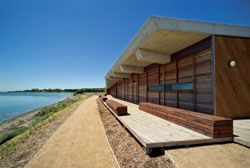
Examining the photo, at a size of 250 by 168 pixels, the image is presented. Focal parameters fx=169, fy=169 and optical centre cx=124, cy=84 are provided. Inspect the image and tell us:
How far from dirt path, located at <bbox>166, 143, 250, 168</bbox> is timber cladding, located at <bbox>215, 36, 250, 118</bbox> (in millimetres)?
2444

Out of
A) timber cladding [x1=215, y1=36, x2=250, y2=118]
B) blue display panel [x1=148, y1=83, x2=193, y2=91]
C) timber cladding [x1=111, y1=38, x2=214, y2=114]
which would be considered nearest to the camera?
timber cladding [x1=215, y1=36, x2=250, y2=118]

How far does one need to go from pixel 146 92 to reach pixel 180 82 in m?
5.29

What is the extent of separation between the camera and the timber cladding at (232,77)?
19.4 ft

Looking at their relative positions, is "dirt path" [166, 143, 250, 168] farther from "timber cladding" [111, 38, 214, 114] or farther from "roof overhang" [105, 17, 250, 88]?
"roof overhang" [105, 17, 250, 88]

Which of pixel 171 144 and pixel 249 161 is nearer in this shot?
pixel 249 161

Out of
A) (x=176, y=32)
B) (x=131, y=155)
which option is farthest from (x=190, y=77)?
(x=131, y=155)

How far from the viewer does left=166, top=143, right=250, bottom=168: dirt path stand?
3.02 m

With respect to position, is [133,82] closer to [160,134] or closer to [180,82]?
[180,82]

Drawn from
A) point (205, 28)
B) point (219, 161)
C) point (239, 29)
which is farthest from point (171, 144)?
point (239, 29)

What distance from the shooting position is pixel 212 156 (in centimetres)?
332

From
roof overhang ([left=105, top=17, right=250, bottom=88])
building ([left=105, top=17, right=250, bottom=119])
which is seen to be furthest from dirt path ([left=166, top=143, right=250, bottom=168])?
roof overhang ([left=105, top=17, right=250, bottom=88])

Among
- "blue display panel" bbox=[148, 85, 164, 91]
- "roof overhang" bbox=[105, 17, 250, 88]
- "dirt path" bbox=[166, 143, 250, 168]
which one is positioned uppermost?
"roof overhang" bbox=[105, 17, 250, 88]

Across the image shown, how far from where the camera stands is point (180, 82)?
313 inches

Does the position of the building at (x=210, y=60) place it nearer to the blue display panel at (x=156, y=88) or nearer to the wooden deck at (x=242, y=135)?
the wooden deck at (x=242, y=135)
